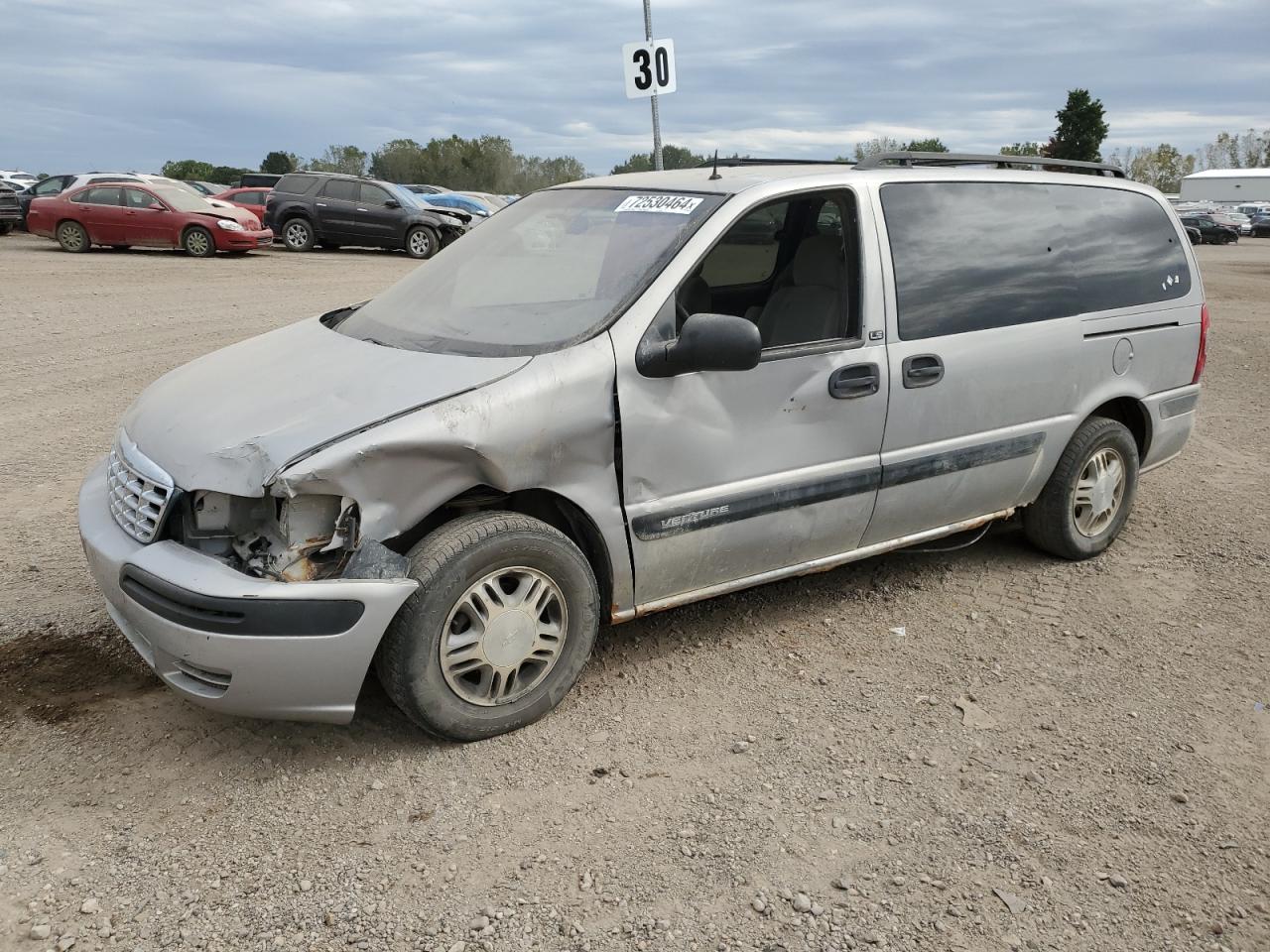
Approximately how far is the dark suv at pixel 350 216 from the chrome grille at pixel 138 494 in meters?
18.6

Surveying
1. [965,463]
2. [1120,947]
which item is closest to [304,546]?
[1120,947]

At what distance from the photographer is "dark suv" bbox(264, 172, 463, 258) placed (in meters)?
21.4

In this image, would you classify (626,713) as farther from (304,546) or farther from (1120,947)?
(1120,947)

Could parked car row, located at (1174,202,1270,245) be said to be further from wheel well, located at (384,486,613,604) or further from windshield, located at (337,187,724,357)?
wheel well, located at (384,486,613,604)

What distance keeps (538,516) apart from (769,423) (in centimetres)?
88

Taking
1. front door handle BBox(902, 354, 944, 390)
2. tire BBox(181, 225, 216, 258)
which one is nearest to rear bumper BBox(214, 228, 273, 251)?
tire BBox(181, 225, 216, 258)

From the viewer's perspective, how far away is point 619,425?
3.48 metres

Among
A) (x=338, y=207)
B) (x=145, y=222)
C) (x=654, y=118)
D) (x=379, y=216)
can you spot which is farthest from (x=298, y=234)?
(x=654, y=118)

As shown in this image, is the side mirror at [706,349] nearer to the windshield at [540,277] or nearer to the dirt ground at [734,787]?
the windshield at [540,277]

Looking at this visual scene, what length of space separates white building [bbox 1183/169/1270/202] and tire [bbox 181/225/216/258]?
78.1 m

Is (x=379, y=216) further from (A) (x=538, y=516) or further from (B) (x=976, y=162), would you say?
(A) (x=538, y=516)

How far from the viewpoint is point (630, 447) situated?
11.5ft

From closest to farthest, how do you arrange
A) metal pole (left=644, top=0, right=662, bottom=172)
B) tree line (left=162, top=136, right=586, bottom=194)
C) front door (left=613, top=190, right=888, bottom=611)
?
front door (left=613, top=190, right=888, bottom=611)
metal pole (left=644, top=0, right=662, bottom=172)
tree line (left=162, top=136, right=586, bottom=194)

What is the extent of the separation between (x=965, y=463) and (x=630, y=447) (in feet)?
5.39
